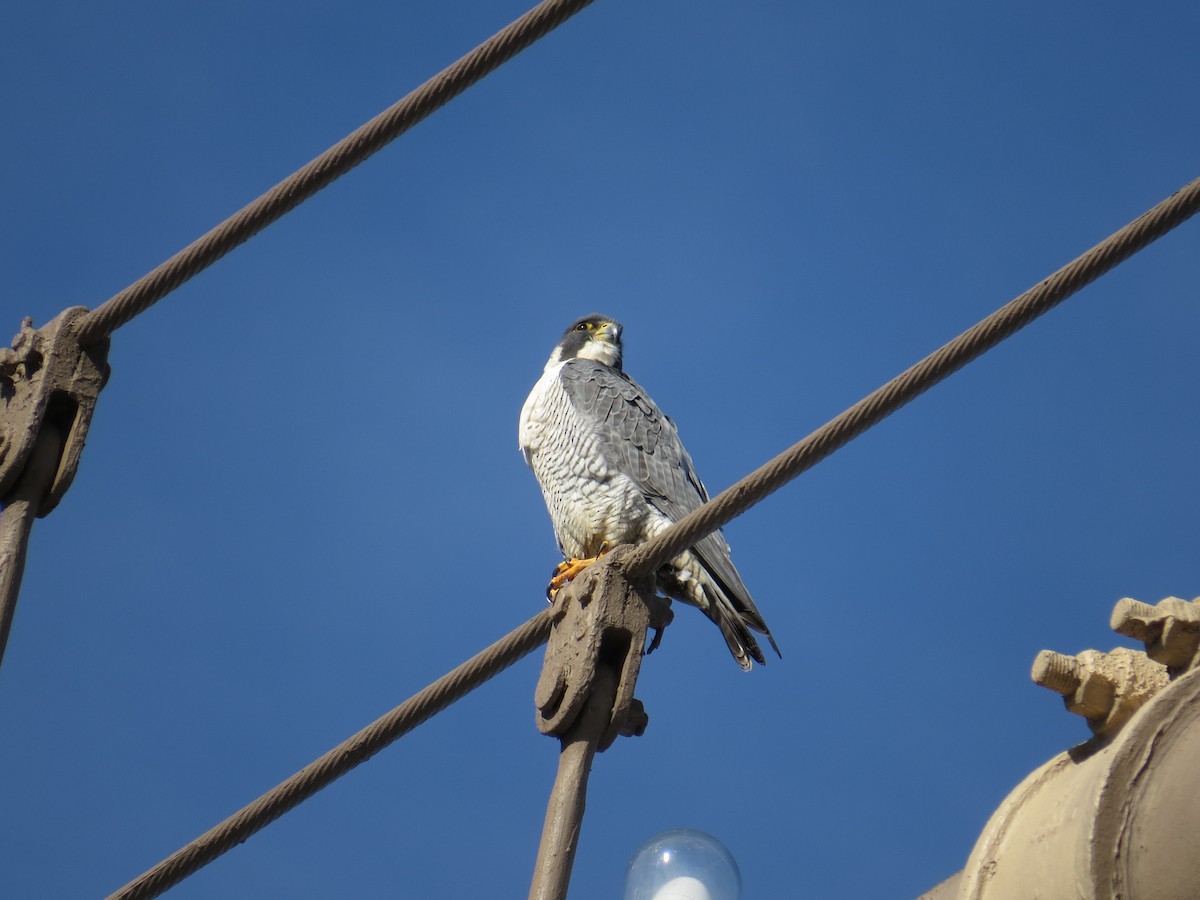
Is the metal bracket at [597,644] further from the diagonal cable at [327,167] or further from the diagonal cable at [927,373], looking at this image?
the diagonal cable at [327,167]

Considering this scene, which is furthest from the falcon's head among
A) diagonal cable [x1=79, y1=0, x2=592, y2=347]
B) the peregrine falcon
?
diagonal cable [x1=79, y1=0, x2=592, y2=347]

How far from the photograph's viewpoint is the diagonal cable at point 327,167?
364 cm

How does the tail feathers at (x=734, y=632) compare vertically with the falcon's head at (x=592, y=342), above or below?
below

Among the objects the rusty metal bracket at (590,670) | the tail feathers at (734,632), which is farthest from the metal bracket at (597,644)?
the tail feathers at (734,632)

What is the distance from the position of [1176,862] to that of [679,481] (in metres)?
4.46

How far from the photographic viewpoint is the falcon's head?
916 cm

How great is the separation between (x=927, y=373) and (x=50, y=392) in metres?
2.02

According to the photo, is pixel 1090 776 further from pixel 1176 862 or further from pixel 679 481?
pixel 679 481

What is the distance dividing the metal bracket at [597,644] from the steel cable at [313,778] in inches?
5.5

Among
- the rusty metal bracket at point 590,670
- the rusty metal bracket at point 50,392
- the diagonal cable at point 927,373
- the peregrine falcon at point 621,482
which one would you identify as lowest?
the rusty metal bracket at point 590,670

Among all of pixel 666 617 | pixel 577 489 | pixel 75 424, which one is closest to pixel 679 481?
pixel 577 489

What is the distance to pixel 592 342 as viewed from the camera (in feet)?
30.3

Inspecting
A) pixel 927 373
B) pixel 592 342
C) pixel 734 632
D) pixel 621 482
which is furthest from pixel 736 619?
pixel 927 373

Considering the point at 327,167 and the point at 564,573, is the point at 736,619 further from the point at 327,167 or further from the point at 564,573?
the point at 327,167
